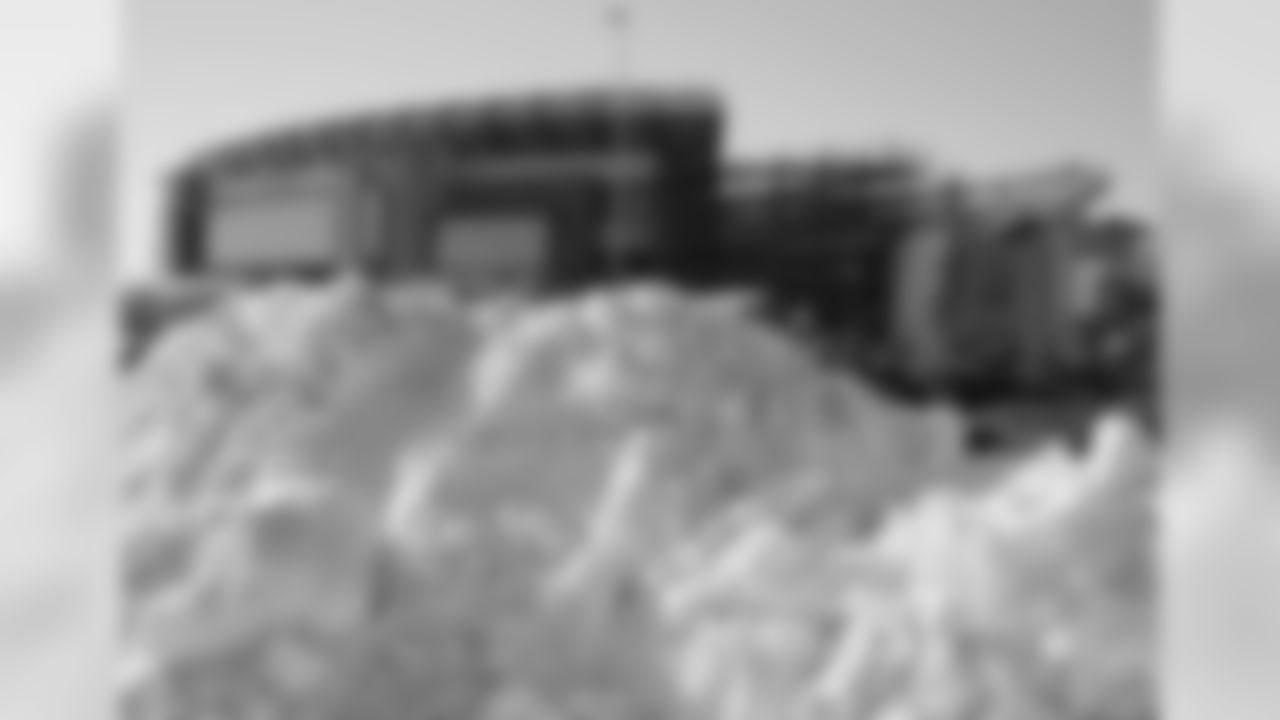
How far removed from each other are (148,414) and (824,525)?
0.72 meters

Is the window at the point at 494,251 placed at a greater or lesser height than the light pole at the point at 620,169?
lesser

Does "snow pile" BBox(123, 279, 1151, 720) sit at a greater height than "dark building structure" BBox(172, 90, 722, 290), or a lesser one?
lesser

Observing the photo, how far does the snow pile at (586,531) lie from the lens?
5.32 feet

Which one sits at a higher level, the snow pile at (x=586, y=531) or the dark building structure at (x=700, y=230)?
the dark building structure at (x=700, y=230)

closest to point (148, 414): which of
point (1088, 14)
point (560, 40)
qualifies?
point (560, 40)

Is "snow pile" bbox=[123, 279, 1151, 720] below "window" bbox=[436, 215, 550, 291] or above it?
below

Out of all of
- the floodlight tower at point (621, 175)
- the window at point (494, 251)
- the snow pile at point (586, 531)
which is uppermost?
the floodlight tower at point (621, 175)

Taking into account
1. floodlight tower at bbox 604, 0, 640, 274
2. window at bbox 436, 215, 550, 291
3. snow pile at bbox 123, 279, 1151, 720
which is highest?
floodlight tower at bbox 604, 0, 640, 274

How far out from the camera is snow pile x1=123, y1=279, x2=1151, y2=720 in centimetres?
162

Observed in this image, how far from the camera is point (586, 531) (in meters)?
1.68

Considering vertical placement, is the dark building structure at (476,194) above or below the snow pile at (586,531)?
above

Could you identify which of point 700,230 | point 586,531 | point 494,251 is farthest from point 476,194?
point 586,531

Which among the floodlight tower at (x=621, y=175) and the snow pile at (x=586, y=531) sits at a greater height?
the floodlight tower at (x=621, y=175)

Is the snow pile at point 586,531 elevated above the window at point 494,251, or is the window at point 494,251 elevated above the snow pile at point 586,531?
the window at point 494,251
